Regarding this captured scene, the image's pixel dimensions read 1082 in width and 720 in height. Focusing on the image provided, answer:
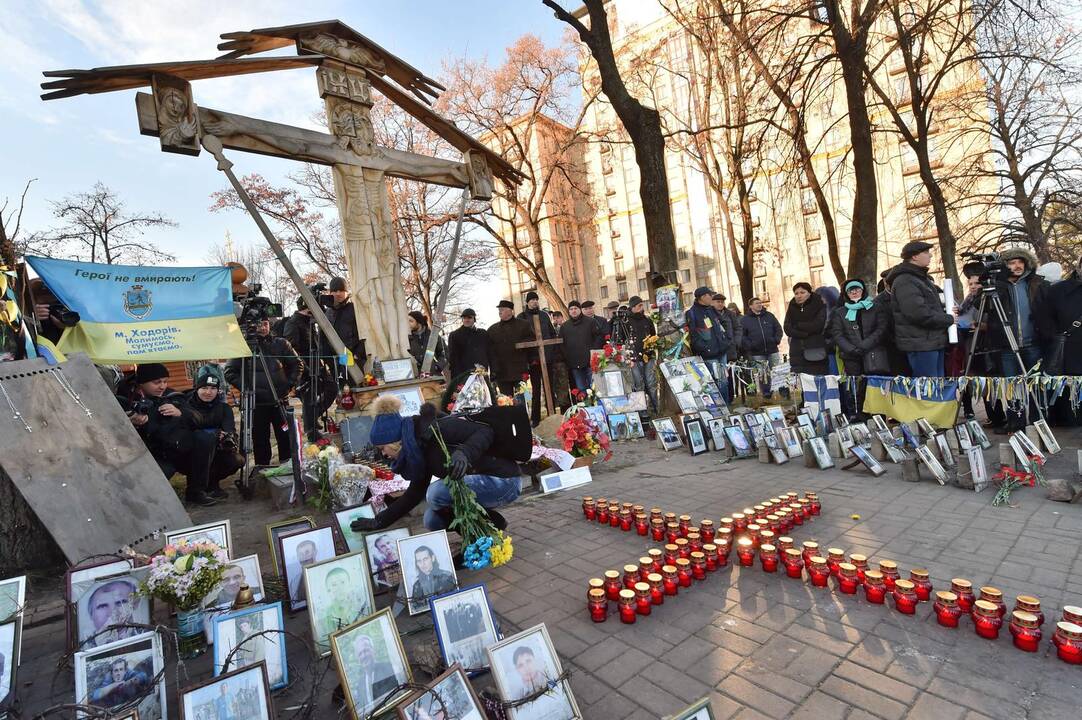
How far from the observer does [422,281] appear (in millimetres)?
22750

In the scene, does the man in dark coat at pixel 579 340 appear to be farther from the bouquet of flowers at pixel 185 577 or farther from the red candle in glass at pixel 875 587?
the bouquet of flowers at pixel 185 577

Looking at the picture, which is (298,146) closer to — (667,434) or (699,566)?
(667,434)

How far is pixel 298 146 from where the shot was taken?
20.3ft

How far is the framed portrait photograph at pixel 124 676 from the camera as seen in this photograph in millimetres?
2238

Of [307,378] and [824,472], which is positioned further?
[307,378]

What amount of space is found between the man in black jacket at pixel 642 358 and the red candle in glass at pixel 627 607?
566 centimetres

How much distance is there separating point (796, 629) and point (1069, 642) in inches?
41.5

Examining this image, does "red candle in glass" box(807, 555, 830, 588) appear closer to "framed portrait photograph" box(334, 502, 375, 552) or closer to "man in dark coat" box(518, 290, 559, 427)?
"framed portrait photograph" box(334, 502, 375, 552)

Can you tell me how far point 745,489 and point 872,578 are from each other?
2229 mm

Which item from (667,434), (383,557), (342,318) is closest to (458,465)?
(383,557)

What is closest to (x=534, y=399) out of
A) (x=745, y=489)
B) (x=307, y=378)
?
(x=307, y=378)

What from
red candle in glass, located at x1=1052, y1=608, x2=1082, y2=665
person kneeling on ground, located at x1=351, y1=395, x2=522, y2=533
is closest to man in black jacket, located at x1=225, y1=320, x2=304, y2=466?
person kneeling on ground, located at x1=351, y1=395, x2=522, y2=533

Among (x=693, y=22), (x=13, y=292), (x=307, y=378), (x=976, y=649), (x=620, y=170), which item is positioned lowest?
(x=976, y=649)

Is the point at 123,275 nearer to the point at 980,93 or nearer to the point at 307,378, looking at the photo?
the point at 307,378
